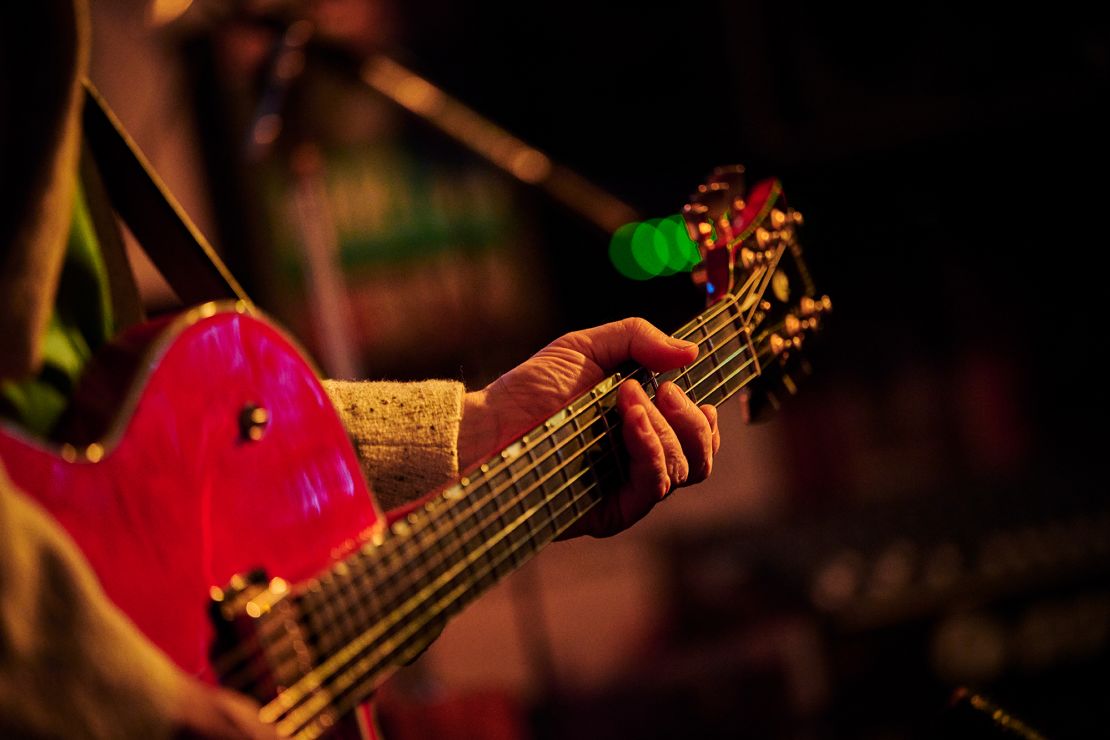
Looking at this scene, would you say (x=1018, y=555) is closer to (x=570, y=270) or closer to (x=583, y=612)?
(x=583, y=612)

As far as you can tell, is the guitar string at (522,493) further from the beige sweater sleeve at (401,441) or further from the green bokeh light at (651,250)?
the green bokeh light at (651,250)

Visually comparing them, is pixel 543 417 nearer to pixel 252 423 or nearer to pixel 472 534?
pixel 472 534

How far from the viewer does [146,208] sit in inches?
46.0

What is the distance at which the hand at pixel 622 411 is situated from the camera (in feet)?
3.92

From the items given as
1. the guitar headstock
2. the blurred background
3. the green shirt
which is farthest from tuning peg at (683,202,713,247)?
the blurred background

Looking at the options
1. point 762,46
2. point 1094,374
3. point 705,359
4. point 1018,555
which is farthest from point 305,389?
point 1094,374

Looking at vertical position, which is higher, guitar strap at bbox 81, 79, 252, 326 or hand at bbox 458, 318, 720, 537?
guitar strap at bbox 81, 79, 252, 326

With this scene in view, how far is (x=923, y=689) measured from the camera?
277 centimetres

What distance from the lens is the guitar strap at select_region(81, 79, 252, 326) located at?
1138 millimetres

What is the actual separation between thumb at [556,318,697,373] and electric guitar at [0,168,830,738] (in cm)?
16

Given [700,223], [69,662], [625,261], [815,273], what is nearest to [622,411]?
[700,223]

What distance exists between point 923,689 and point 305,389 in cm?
222

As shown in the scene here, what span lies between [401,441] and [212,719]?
1.83ft

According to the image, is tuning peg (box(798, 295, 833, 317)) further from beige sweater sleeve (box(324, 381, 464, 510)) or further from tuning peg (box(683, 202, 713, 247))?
beige sweater sleeve (box(324, 381, 464, 510))
